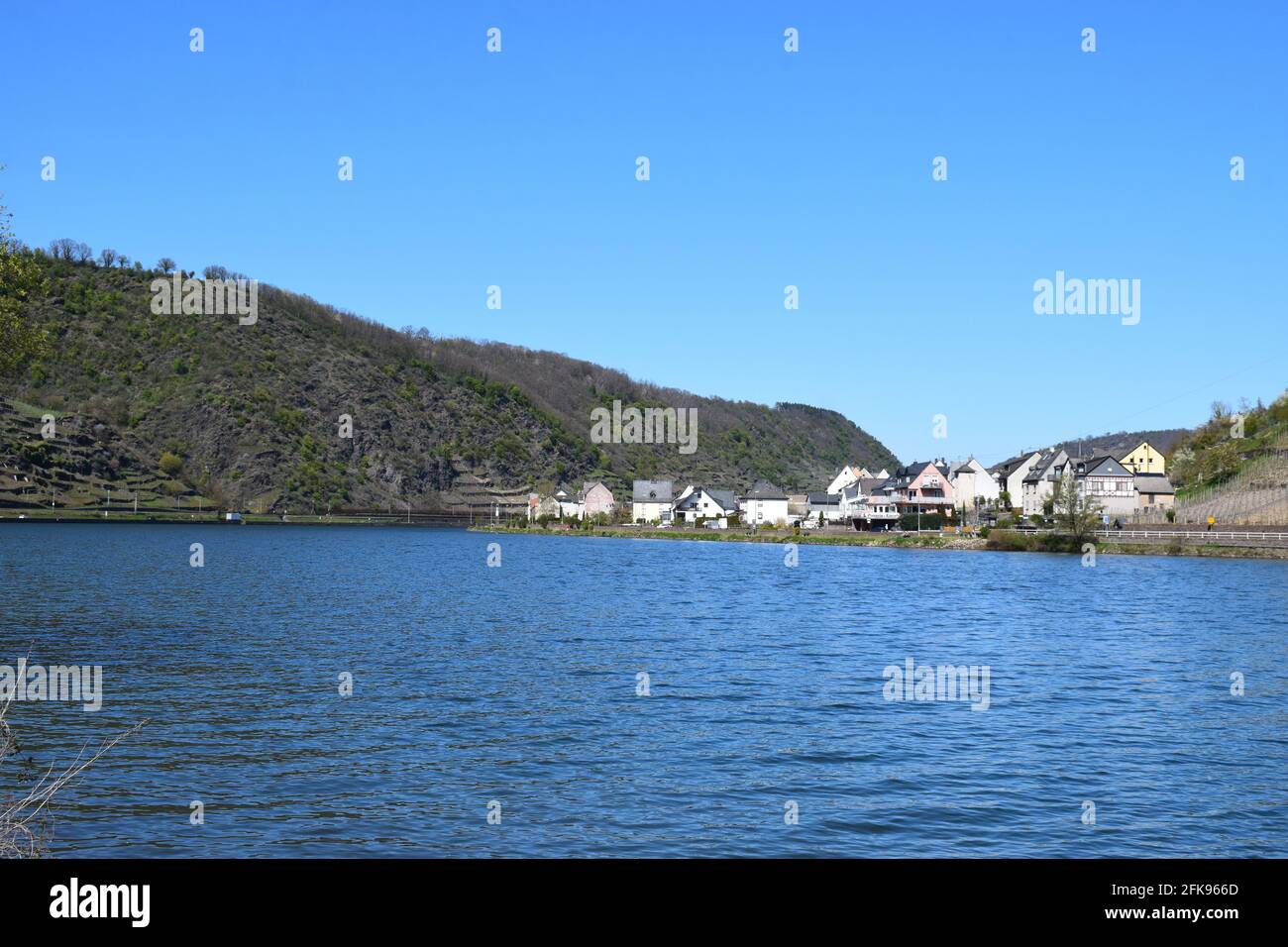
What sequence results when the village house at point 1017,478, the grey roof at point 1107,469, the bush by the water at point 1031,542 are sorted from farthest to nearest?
1. the village house at point 1017,478
2. the grey roof at point 1107,469
3. the bush by the water at point 1031,542

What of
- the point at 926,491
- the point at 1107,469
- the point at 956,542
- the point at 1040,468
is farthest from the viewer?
the point at 1040,468

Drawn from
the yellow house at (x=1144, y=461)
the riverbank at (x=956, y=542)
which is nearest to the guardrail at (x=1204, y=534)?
the riverbank at (x=956, y=542)

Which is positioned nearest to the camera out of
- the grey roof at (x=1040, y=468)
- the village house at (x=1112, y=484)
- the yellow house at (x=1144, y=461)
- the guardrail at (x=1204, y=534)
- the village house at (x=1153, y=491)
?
the guardrail at (x=1204, y=534)

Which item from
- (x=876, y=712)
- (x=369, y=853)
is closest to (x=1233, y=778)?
(x=876, y=712)

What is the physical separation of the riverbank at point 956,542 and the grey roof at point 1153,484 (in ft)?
134

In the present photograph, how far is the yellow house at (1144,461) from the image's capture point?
570 ft

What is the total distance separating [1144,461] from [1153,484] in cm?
1871

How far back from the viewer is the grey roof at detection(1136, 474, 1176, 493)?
156375 mm

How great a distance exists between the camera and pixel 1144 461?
174250 mm

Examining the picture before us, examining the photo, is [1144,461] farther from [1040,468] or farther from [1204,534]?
[1204,534]

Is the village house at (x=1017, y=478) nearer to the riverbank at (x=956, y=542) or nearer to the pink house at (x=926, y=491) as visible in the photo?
the pink house at (x=926, y=491)

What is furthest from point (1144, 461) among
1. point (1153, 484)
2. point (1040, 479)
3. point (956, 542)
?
point (956, 542)

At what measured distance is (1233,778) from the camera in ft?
65.6

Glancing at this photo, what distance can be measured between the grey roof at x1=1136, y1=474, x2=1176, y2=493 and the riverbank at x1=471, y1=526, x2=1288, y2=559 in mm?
40803
